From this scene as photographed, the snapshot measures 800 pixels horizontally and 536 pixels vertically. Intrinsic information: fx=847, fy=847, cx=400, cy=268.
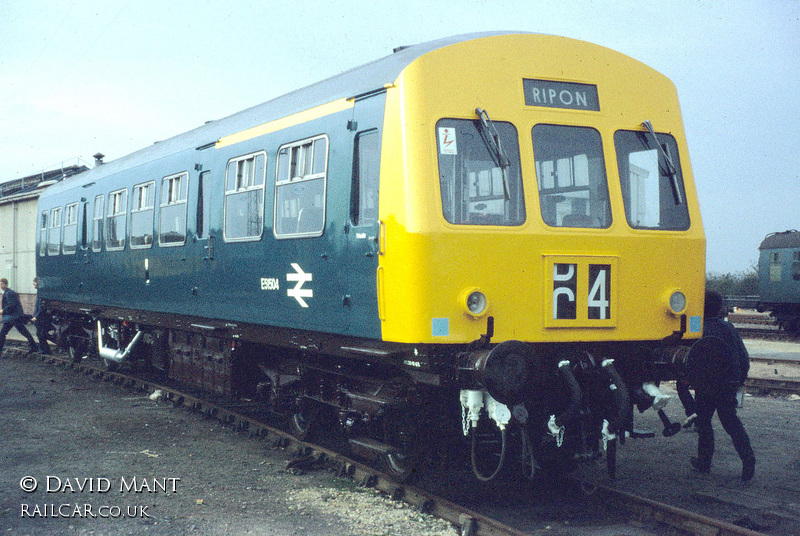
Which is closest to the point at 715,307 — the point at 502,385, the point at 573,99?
the point at 573,99

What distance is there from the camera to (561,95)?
6.41 metres

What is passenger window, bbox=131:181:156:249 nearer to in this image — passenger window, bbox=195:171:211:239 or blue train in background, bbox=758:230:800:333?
passenger window, bbox=195:171:211:239

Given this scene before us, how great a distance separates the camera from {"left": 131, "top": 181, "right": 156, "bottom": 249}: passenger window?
11156 millimetres

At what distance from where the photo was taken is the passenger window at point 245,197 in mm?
8039

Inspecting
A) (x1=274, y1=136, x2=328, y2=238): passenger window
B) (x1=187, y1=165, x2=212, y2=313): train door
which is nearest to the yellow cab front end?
(x1=274, y1=136, x2=328, y2=238): passenger window

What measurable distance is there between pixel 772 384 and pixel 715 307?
5.86m

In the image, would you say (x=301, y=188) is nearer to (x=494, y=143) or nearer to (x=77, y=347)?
(x=494, y=143)

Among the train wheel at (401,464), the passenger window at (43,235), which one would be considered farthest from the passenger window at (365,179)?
the passenger window at (43,235)

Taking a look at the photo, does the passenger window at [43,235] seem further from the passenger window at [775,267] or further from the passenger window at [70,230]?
the passenger window at [775,267]

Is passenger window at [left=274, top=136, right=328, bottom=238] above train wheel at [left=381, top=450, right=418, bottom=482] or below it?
above

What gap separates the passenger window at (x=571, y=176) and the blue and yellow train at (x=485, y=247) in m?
0.01

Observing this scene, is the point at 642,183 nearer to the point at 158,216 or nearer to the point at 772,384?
the point at 158,216

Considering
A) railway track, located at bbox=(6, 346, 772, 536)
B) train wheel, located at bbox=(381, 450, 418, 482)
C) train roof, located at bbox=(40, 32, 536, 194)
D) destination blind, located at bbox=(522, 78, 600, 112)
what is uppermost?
train roof, located at bbox=(40, 32, 536, 194)

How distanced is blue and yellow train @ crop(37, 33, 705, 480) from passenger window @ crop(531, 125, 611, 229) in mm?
14
